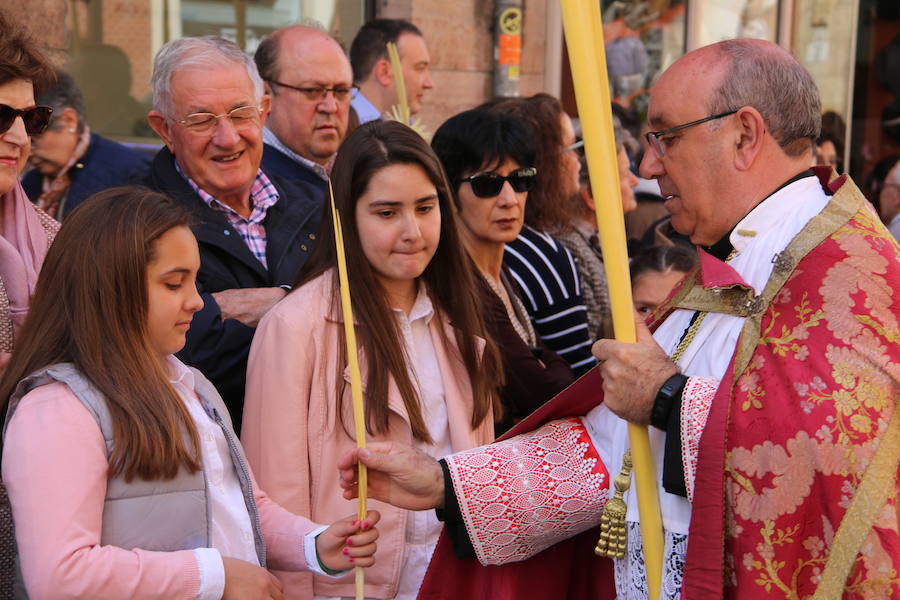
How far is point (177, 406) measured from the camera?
2244mm

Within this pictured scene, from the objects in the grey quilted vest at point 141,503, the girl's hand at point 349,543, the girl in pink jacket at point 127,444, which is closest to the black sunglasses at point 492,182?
the girl in pink jacket at point 127,444

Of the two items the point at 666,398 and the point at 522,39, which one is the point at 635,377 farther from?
the point at 522,39

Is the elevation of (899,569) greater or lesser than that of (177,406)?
lesser

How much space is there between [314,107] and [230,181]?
88cm

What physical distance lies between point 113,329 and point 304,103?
204 cm

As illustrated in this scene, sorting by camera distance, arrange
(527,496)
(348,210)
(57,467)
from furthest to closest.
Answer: (348,210) → (527,496) → (57,467)

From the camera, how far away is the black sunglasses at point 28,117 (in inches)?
100

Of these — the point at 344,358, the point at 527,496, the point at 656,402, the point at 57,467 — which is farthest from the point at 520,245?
the point at 57,467

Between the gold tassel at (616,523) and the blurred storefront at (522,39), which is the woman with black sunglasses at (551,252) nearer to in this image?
→ the gold tassel at (616,523)

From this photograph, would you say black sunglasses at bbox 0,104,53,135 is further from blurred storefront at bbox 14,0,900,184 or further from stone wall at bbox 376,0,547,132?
stone wall at bbox 376,0,547,132

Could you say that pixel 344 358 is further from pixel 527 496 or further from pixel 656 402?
pixel 656 402

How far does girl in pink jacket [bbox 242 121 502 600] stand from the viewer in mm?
2762

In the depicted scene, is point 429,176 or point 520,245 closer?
point 429,176

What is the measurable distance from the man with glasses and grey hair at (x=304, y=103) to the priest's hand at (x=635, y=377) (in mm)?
2143
